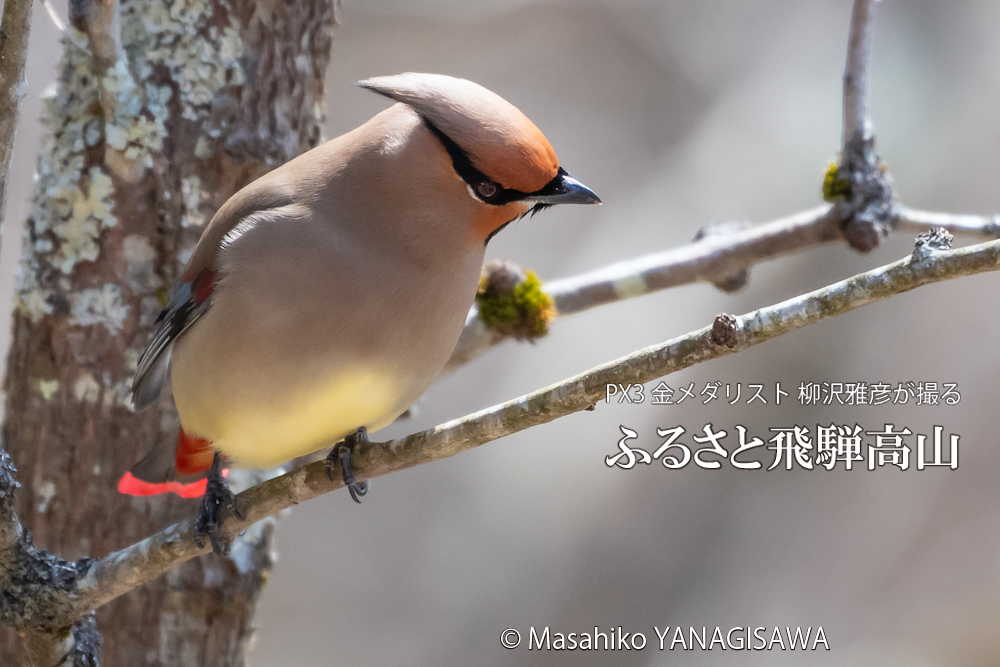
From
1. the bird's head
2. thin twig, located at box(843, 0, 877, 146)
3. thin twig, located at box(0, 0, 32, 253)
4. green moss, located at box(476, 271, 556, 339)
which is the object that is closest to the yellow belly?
the bird's head

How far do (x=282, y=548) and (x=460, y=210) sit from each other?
499 cm

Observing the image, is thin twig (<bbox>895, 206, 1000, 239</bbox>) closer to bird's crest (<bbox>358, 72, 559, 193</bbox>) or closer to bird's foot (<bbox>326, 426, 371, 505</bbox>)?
bird's crest (<bbox>358, 72, 559, 193</bbox>)

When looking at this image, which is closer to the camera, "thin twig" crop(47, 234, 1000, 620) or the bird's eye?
"thin twig" crop(47, 234, 1000, 620)

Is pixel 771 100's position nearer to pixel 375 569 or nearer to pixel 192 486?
pixel 375 569

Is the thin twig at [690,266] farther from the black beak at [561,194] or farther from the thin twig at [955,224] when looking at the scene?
the black beak at [561,194]

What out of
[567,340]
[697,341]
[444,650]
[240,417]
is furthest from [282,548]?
[697,341]

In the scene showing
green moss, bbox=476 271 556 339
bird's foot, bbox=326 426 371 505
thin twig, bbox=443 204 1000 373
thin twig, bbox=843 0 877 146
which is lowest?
bird's foot, bbox=326 426 371 505

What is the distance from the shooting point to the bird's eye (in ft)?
5.79

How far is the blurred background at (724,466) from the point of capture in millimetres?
5645

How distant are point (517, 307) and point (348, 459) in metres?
0.90

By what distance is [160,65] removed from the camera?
7.63 feet

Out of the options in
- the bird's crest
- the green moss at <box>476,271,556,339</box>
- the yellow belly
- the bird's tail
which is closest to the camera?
the bird's crest

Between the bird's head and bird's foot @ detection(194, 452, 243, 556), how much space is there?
2.43 feet

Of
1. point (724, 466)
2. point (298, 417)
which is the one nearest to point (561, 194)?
point (298, 417)
